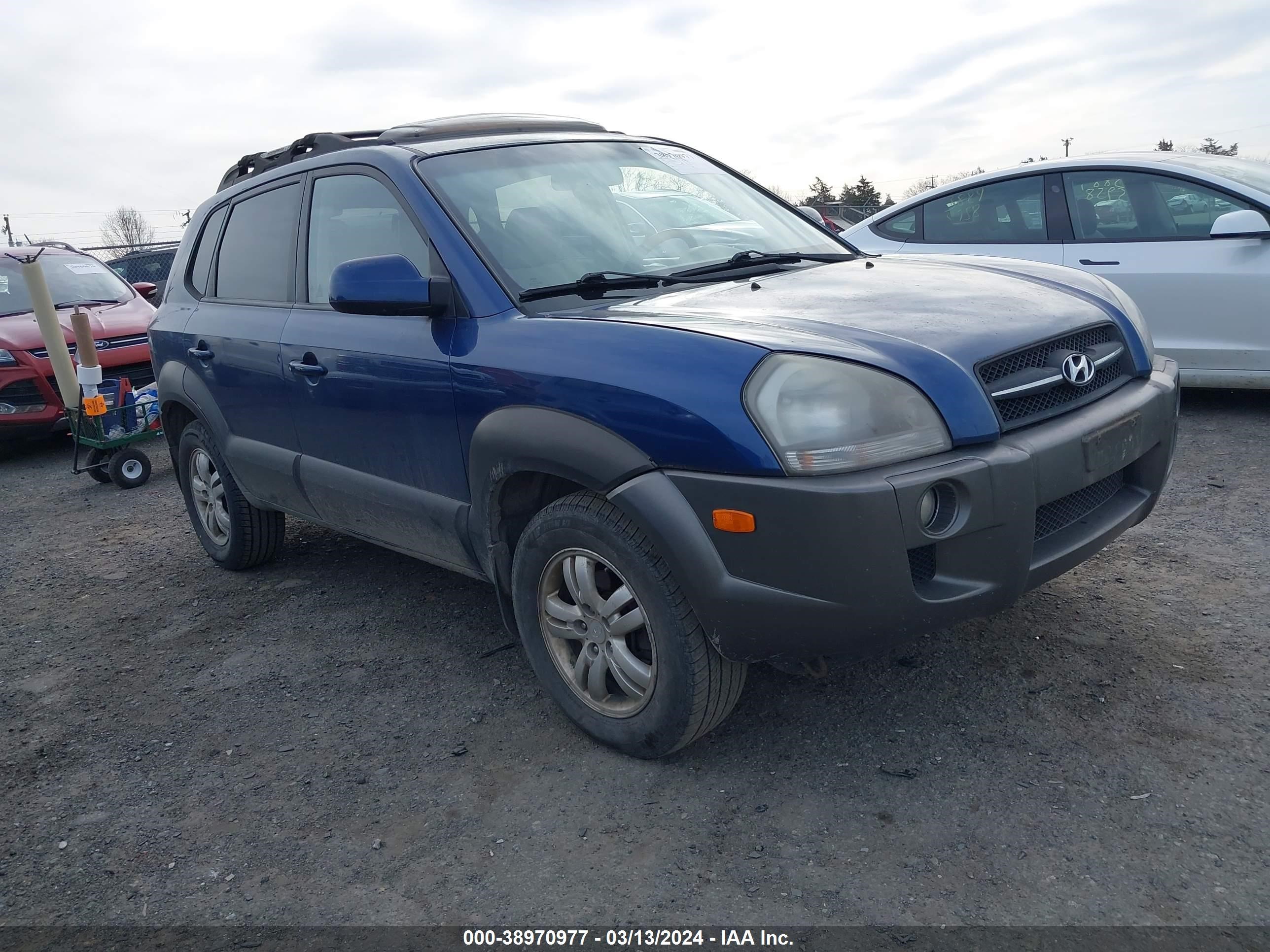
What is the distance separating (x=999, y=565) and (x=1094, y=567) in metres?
1.70

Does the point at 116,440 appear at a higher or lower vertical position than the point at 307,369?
lower

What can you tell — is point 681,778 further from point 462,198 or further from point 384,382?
point 462,198

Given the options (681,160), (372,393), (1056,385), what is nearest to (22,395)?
(372,393)

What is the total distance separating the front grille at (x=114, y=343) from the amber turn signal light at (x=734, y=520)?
24.5ft

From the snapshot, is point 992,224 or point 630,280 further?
point 992,224

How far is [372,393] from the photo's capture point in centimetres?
351

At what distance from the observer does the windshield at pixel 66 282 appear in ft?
30.3

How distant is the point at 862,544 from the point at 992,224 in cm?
479

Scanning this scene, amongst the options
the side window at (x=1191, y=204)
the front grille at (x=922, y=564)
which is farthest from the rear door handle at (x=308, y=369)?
the side window at (x=1191, y=204)

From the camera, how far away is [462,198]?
11.1 ft

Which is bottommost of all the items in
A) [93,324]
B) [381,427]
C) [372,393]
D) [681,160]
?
[381,427]

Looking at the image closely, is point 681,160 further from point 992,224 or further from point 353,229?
point 992,224

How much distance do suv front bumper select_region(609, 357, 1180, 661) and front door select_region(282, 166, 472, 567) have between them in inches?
35.9

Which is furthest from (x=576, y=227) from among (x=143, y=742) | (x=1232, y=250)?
(x=1232, y=250)
